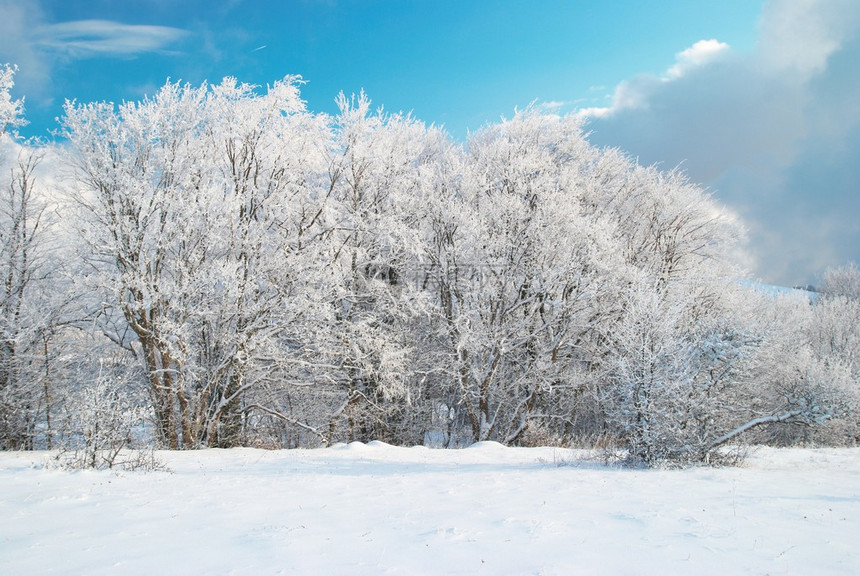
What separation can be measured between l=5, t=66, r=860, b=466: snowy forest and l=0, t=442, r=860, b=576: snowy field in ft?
6.27

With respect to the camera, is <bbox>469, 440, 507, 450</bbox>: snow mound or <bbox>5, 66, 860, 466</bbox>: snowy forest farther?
<bbox>469, 440, 507, 450</bbox>: snow mound

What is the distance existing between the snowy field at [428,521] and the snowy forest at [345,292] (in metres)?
1.91

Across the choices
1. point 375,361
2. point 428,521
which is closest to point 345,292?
point 375,361

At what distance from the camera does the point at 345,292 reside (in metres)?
16.1

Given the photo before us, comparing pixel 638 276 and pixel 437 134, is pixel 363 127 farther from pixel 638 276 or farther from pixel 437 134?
pixel 638 276

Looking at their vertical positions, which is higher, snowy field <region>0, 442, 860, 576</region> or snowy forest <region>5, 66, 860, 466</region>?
snowy forest <region>5, 66, 860, 466</region>

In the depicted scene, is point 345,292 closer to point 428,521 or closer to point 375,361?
A: point 375,361

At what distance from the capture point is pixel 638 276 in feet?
62.5

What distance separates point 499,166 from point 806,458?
14.4 m

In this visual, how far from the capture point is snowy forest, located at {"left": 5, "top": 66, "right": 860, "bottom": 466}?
11547 mm

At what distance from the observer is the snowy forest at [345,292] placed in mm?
11547

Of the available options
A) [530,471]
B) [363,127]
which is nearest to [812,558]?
[530,471]

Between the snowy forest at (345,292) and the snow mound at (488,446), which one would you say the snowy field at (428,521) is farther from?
the snow mound at (488,446)

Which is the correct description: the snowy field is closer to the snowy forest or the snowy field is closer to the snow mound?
the snowy forest
